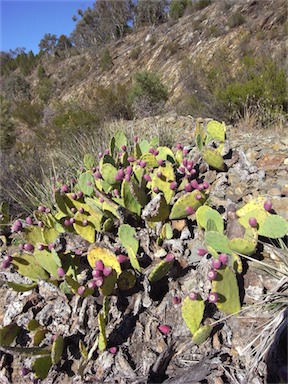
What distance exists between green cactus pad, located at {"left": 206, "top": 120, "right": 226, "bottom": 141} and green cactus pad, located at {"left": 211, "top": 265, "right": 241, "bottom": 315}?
5.57 feet

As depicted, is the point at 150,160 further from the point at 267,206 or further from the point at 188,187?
the point at 267,206

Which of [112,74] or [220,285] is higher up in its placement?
[112,74]

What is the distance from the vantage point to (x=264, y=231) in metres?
1.79

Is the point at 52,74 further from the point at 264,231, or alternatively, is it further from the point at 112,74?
the point at 264,231

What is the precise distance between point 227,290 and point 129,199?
927 millimetres

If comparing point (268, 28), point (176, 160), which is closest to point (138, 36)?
point (268, 28)

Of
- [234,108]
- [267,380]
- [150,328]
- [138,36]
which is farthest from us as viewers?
[138,36]

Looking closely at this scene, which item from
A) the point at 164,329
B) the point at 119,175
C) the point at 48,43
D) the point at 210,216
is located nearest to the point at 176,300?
the point at 164,329

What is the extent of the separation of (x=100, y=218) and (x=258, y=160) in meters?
1.45

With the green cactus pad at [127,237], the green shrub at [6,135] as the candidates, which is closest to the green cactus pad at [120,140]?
the green cactus pad at [127,237]

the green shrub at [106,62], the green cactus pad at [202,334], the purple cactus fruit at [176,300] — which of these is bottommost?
the green cactus pad at [202,334]

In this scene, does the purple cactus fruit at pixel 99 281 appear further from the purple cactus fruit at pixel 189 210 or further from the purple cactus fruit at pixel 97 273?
the purple cactus fruit at pixel 189 210

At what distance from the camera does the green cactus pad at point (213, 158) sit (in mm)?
2566

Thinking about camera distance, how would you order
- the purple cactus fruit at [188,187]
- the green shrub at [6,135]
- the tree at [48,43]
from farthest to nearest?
the tree at [48,43] → the green shrub at [6,135] → the purple cactus fruit at [188,187]
